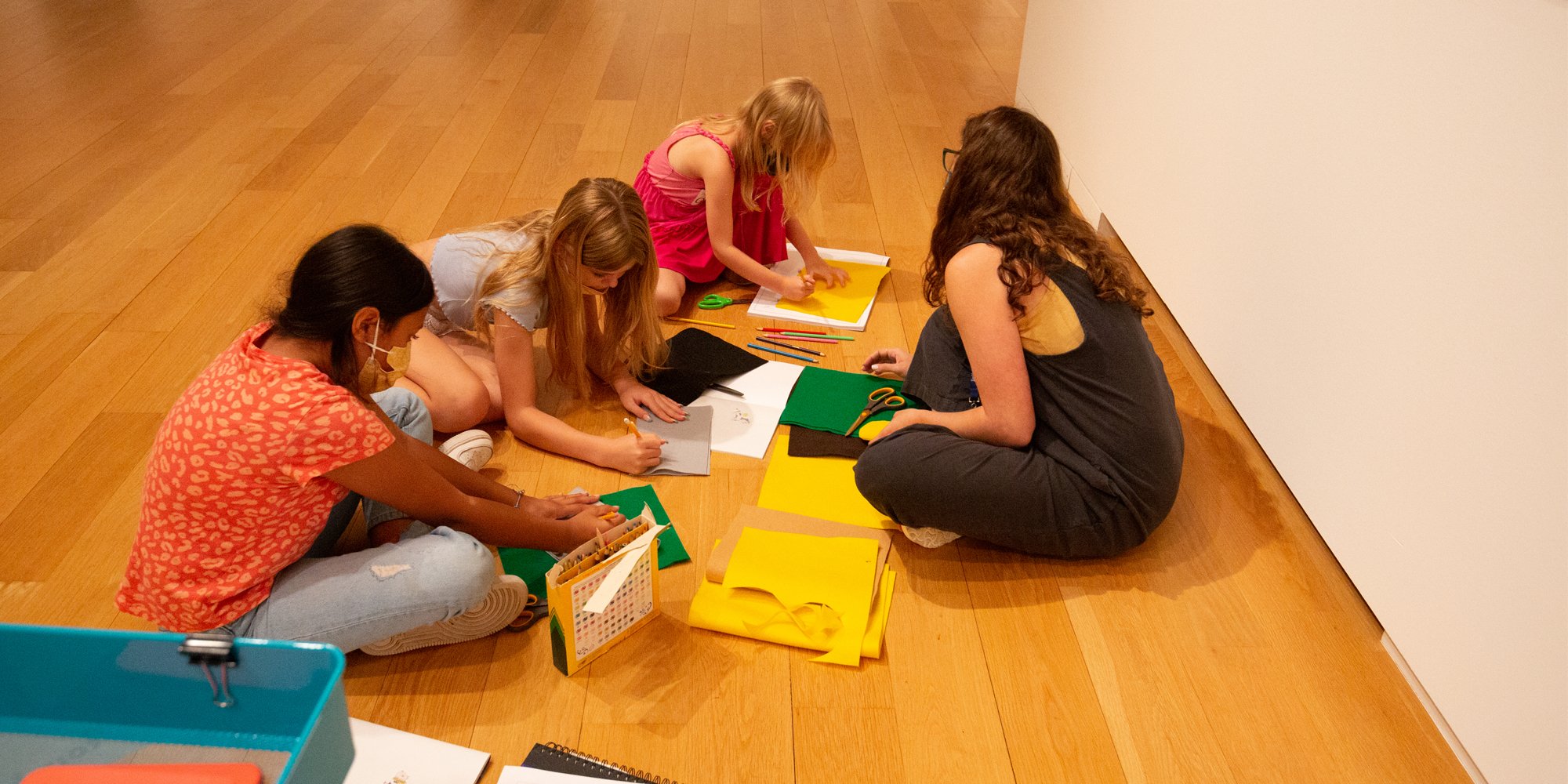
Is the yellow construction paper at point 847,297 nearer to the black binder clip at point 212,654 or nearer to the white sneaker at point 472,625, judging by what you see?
the white sneaker at point 472,625

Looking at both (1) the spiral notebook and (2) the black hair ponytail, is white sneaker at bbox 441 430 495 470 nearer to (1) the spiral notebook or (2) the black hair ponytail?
(2) the black hair ponytail

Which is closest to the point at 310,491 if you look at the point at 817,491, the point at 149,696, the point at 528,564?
the point at 528,564

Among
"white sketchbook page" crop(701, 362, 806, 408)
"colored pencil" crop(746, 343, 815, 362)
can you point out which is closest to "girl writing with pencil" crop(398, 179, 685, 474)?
"white sketchbook page" crop(701, 362, 806, 408)

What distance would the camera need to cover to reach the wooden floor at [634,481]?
1.44 metres

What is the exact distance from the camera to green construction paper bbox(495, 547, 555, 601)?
164 centimetres

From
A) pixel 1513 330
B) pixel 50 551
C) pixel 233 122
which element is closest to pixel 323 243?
pixel 50 551

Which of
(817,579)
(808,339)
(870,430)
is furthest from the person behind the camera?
(808,339)

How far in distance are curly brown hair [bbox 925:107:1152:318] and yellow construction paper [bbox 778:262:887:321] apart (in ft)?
2.66

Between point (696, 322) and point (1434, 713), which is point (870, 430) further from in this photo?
point (1434, 713)

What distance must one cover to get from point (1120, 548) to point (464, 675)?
3.53ft

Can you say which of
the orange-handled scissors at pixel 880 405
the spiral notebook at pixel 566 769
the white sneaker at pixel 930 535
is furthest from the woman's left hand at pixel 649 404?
the spiral notebook at pixel 566 769

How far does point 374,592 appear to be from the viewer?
55.2 inches

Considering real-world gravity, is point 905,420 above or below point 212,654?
below

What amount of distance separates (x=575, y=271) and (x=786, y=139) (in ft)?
2.17
